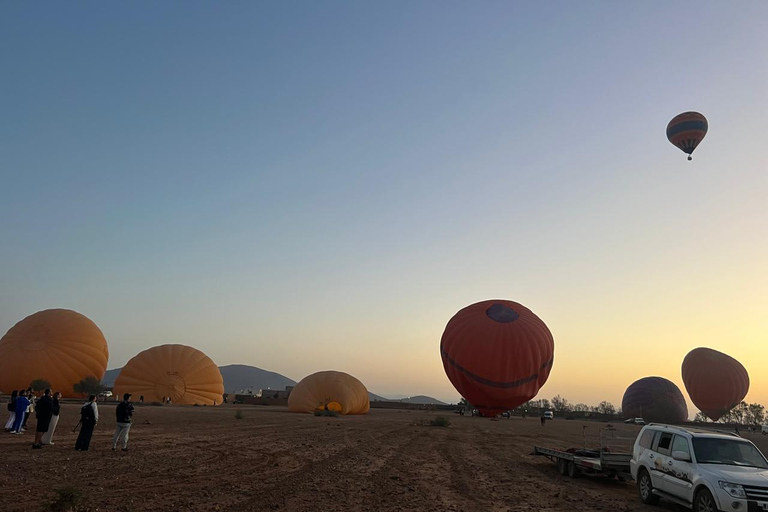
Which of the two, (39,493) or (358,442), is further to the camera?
(358,442)

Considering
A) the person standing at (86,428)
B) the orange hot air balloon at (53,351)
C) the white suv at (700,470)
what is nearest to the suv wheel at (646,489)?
the white suv at (700,470)

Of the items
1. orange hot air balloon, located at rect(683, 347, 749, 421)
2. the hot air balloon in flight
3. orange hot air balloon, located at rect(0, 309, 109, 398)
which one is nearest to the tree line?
orange hot air balloon, located at rect(683, 347, 749, 421)

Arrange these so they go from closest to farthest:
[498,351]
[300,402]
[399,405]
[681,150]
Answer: [498,351] → [681,150] → [300,402] → [399,405]

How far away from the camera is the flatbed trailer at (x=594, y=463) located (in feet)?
47.4

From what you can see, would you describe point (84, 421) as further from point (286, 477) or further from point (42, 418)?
point (286, 477)

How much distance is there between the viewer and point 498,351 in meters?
38.5

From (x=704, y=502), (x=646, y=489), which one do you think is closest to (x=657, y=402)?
(x=646, y=489)

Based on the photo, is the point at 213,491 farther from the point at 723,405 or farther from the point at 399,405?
the point at 399,405

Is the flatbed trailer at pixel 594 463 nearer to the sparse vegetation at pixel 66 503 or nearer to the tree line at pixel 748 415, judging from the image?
the sparse vegetation at pixel 66 503

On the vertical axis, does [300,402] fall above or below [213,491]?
above

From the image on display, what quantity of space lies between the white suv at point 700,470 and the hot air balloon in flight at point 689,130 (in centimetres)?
3427

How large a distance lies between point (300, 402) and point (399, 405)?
48.5 metres

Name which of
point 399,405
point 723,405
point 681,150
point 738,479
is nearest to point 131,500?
point 738,479

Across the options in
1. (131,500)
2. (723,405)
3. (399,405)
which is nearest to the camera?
(131,500)
